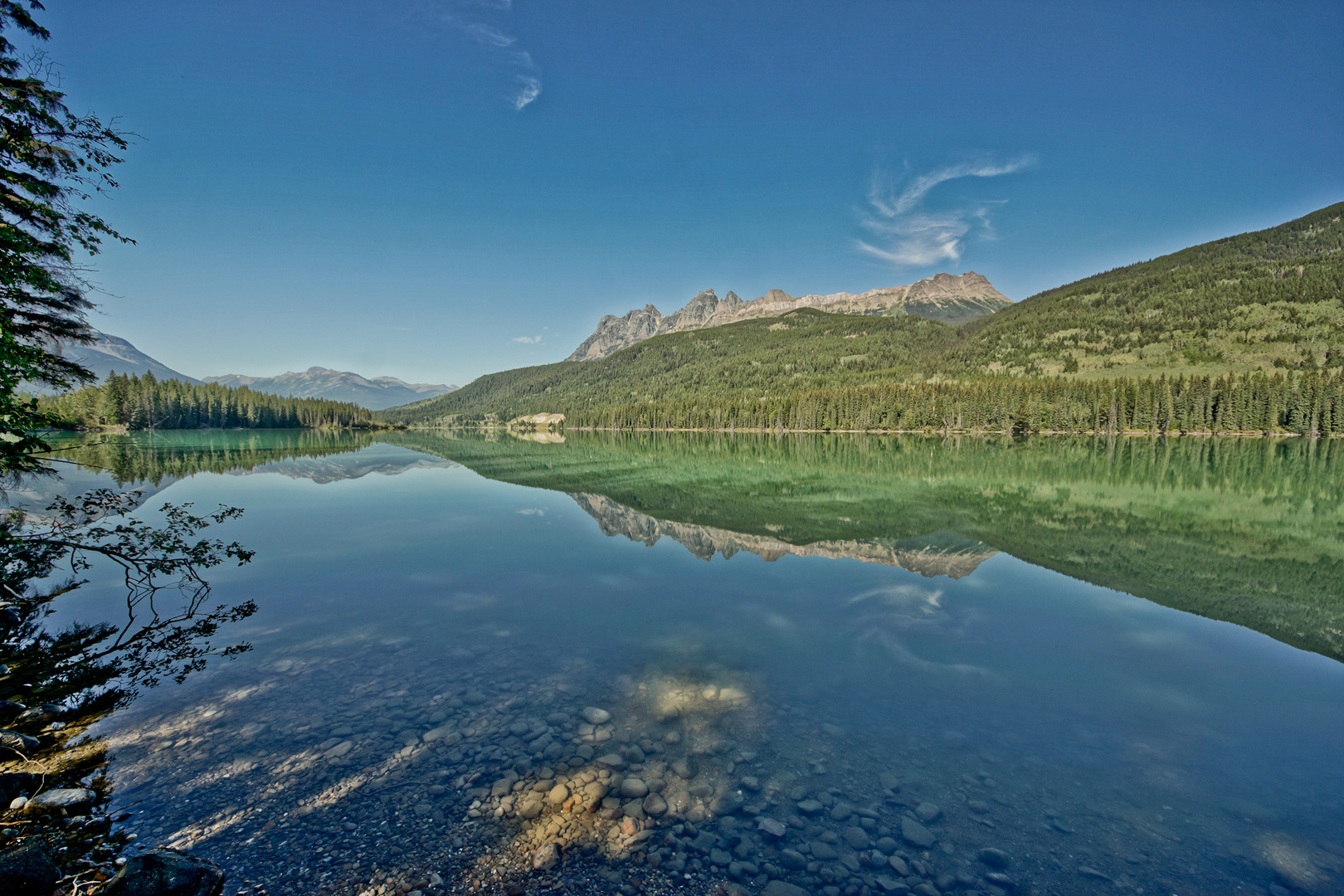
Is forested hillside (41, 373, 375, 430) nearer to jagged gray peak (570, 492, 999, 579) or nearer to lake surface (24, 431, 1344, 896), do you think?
jagged gray peak (570, 492, 999, 579)

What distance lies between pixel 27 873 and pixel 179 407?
191m

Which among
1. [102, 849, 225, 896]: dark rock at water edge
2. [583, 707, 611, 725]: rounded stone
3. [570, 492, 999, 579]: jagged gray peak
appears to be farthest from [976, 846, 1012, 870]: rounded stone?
[570, 492, 999, 579]: jagged gray peak

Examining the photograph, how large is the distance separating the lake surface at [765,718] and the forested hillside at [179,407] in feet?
418

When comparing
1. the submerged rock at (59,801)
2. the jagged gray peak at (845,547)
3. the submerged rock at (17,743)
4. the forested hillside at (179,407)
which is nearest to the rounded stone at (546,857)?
the submerged rock at (59,801)

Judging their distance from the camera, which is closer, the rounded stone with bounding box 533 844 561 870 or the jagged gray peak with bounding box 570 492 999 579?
the rounded stone with bounding box 533 844 561 870

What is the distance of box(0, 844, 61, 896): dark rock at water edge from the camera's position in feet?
15.9

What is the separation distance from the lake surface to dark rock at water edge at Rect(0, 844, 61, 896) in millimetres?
1229

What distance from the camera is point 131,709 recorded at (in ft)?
30.2

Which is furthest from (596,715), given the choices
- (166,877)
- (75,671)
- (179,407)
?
(179,407)

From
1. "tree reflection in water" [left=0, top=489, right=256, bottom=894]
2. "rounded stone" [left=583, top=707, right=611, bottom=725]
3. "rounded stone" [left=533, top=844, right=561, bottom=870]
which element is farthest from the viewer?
"rounded stone" [left=583, top=707, right=611, bottom=725]

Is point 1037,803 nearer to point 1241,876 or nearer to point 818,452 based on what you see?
point 1241,876

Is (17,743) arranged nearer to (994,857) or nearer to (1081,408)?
(994,857)

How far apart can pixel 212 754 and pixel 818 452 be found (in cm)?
7708

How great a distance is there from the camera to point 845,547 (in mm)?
22156
